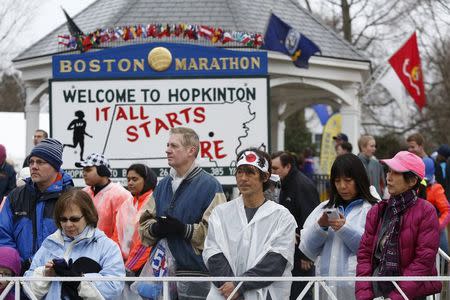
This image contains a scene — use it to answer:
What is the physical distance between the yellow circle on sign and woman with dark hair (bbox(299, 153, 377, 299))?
17.7 ft

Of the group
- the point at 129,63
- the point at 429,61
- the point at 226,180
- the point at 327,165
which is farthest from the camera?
the point at 429,61

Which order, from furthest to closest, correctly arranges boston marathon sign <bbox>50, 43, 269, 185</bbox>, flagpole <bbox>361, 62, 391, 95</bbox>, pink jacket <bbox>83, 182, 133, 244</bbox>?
flagpole <bbox>361, 62, 391, 95</bbox> → boston marathon sign <bbox>50, 43, 269, 185</bbox> → pink jacket <bbox>83, 182, 133, 244</bbox>

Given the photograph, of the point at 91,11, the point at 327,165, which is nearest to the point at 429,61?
the point at 327,165

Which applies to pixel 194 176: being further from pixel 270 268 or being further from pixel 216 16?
pixel 216 16

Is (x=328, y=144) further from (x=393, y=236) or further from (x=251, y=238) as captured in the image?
(x=393, y=236)

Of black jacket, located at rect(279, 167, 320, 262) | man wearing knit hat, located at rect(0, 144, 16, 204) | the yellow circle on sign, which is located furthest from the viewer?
man wearing knit hat, located at rect(0, 144, 16, 204)

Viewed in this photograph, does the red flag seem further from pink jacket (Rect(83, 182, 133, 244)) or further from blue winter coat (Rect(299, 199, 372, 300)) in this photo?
blue winter coat (Rect(299, 199, 372, 300))

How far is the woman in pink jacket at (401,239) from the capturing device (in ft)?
Result: 21.0

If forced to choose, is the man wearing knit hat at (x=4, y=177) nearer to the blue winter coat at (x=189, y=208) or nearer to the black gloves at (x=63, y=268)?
the blue winter coat at (x=189, y=208)

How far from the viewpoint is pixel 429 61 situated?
45.5 meters

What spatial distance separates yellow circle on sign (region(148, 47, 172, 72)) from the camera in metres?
12.4

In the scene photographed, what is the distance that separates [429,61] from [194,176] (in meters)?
39.3

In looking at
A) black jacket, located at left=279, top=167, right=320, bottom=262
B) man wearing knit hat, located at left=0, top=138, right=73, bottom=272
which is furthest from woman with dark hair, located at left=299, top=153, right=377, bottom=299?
black jacket, located at left=279, top=167, right=320, bottom=262

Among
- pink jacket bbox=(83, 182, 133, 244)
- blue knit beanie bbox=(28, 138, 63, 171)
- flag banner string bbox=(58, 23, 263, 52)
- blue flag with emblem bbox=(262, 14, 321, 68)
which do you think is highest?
blue flag with emblem bbox=(262, 14, 321, 68)
